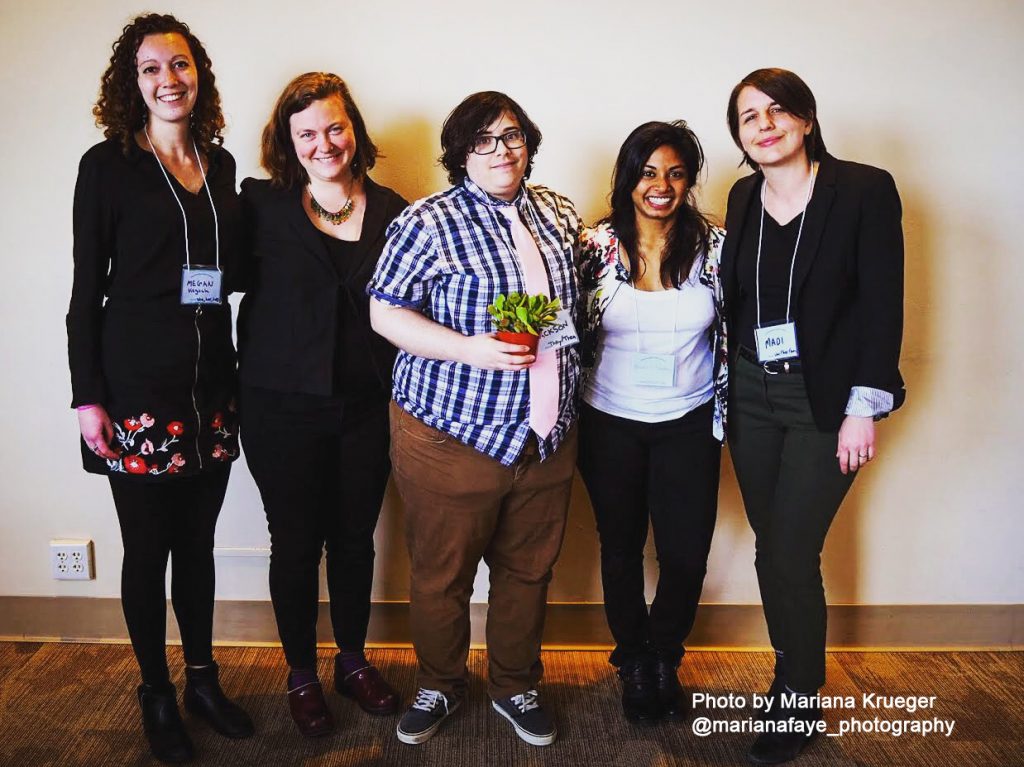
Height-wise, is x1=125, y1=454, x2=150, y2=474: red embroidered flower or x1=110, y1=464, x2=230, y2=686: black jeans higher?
x1=125, y1=454, x2=150, y2=474: red embroidered flower

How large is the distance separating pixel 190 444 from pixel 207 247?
0.47 meters

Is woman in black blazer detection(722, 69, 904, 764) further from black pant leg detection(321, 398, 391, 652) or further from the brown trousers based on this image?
black pant leg detection(321, 398, 391, 652)

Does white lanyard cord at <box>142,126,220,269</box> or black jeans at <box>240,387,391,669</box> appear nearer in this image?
white lanyard cord at <box>142,126,220,269</box>

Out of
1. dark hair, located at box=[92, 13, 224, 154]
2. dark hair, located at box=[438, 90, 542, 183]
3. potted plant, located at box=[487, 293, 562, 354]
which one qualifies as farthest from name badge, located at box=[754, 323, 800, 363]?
dark hair, located at box=[92, 13, 224, 154]

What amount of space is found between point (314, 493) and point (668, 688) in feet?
3.67

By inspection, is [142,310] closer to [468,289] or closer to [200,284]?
[200,284]

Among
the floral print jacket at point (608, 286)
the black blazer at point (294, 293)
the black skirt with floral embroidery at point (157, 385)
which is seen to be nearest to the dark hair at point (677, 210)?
the floral print jacket at point (608, 286)

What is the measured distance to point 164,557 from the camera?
2170 mm

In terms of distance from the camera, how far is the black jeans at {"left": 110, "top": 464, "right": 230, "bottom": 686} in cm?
209

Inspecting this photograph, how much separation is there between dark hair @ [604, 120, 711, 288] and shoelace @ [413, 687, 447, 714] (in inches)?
48.3

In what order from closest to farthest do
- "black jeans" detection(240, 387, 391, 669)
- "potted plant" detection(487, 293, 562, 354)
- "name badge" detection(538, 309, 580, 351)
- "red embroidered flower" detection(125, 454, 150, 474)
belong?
"potted plant" detection(487, 293, 562, 354)
"name badge" detection(538, 309, 580, 351)
"red embroidered flower" detection(125, 454, 150, 474)
"black jeans" detection(240, 387, 391, 669)

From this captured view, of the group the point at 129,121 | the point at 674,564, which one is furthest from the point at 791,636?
the point at 129,121

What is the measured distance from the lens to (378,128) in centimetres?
251

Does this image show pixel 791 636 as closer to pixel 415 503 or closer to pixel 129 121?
pixel 415 503
